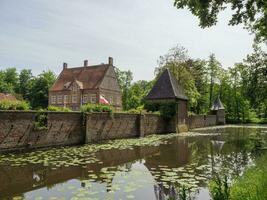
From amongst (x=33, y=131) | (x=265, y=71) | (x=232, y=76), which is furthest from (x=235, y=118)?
(x=33, y=131)

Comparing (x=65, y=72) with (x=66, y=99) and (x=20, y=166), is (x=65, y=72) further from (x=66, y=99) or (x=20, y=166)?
(x=20, y=166)

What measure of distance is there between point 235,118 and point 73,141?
168ft

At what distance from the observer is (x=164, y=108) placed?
29719 mm

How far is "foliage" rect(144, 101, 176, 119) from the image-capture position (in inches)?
1164

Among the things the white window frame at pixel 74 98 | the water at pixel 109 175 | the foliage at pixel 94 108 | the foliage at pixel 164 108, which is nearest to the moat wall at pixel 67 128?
the foliage at pixel 94 108

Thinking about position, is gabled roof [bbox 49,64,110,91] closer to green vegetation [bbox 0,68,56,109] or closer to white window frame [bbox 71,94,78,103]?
white window frame [bbox 71,94,78,103]

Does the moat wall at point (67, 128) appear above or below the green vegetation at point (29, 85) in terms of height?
below

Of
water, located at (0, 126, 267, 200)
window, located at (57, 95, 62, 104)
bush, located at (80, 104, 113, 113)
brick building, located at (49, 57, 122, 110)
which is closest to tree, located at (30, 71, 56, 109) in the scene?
brick building, located at (49, 57, 122, 110)

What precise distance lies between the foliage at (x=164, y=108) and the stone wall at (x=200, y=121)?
24.5 feet

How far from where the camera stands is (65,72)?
53.0 m

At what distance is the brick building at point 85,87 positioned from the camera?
47.0 meters

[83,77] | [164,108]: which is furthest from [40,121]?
[83,77]

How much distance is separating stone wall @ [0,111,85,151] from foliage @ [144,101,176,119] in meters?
13.5

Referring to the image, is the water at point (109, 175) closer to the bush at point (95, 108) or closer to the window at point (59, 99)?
the bush at point (95, 108)
